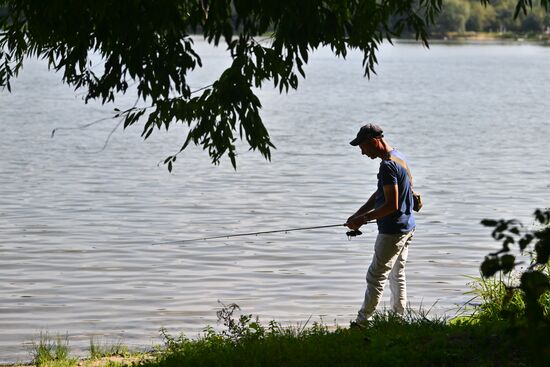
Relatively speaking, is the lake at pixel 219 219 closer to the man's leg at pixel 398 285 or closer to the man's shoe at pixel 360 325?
the man's leg at pixel 398 285

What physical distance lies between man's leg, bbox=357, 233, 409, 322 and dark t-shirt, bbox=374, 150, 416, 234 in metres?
0.07

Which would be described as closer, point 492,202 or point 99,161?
point 492,202

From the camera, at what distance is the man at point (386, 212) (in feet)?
29.7

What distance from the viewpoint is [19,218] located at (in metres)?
19.2

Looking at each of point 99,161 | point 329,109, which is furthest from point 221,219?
point 329,109

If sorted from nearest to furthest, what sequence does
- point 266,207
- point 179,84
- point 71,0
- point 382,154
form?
point 71,0 < point 179,84 < point 382,154 < point 266,207

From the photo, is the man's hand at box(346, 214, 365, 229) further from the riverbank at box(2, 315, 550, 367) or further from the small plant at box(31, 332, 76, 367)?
the small plant at box(31, 332, 76, 367)

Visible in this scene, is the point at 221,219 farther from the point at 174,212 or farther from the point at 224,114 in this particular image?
the point at 224,114

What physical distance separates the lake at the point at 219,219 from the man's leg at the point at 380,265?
2455 mm

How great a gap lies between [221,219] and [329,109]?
2943cm

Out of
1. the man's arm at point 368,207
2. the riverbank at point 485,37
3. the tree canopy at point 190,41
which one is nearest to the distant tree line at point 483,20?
the riverbank at point 485,37

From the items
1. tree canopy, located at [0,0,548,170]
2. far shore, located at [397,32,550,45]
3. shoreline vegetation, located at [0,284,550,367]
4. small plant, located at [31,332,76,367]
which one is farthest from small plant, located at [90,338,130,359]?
far shore, located at [397,32,550,45]

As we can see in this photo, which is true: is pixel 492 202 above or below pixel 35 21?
below

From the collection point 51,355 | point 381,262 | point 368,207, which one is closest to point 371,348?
point 381,262
